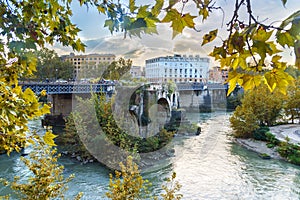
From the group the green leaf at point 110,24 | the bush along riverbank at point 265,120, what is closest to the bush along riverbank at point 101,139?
the bush along riverbank at point 265,120

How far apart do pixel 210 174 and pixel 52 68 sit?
19247 mm

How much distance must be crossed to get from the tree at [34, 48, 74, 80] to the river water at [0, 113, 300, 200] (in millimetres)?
15295

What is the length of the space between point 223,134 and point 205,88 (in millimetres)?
11001

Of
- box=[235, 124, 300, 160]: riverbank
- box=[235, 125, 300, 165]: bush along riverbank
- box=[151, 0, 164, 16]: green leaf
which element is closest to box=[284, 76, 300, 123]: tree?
box=[235, 124, 300, 160]: riverbank

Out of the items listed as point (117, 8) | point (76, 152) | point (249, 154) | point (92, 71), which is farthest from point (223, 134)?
point (117, 8)

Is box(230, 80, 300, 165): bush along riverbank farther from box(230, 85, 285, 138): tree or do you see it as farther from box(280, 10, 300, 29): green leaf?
box(280, 10, 300, 29): green leaf

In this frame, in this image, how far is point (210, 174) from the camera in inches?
309

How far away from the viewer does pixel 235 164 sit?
8844 millimetres

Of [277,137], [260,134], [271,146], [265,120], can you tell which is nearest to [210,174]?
[271,146]

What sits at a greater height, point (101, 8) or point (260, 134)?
point (101, 8)

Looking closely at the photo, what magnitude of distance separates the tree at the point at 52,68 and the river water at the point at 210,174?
50.2ft

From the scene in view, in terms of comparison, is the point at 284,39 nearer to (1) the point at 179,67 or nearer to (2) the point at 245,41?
(2) the point at 245,41

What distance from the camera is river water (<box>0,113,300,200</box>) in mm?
6598

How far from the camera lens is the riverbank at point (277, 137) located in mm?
9987
